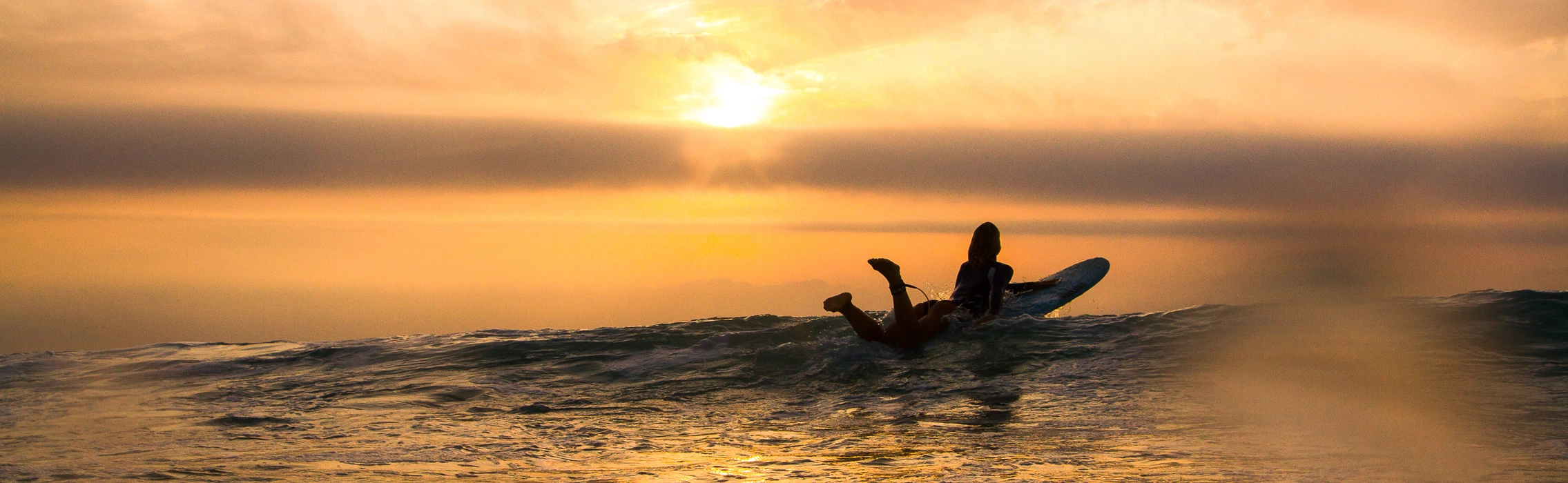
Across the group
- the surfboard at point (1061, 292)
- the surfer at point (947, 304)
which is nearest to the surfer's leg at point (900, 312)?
the surfer at point (947, 304)

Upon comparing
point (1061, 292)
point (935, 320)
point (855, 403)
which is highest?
point (1061, 292)

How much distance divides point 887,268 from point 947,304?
5.21 feet

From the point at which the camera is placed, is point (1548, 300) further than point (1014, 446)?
Yes

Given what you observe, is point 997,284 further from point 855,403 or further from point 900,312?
point 855,403

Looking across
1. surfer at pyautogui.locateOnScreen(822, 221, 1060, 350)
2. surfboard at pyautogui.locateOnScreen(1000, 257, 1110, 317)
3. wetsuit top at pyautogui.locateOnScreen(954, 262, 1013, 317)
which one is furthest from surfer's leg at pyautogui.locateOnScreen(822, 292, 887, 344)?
surfboard at pyautogui.locateOnScreen(1000, 257, 1110, 317)

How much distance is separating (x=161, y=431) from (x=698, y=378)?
A: 4989 mm

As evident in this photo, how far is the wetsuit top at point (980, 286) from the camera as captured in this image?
35.8 ft

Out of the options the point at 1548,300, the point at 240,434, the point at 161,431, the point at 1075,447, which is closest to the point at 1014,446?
the point at 1075,447

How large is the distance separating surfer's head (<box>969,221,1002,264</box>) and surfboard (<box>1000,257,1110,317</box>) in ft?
4.11

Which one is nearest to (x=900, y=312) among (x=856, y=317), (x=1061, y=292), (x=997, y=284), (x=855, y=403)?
(x=856, y=317)

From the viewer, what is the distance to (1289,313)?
40.1 ft

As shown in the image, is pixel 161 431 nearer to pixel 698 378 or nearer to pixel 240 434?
pixel 240 434

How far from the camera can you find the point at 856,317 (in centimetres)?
1029

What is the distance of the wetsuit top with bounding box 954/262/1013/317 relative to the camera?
10.9 metres
